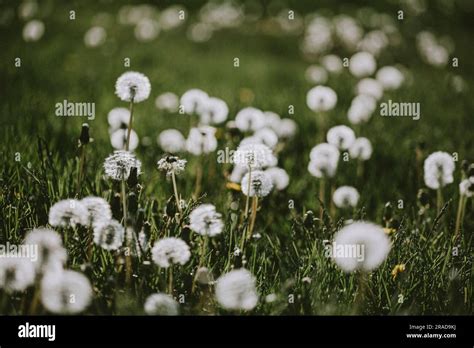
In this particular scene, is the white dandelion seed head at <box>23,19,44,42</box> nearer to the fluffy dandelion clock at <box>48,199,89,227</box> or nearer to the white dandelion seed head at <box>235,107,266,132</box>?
the white dandelion seed head at <box>235,107,266,132</box>

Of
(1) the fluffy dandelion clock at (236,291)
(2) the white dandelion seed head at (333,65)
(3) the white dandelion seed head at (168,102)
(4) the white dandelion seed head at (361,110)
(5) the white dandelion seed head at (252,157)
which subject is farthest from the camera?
(2) the white dandelion seed head at (333,65)

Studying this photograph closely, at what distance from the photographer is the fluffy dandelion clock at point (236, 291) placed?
1.47 meters

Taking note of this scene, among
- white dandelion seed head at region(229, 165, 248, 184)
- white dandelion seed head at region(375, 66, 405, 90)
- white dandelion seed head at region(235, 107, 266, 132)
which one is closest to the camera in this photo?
white dandelion seed head at region(229, 165, 248, 184)

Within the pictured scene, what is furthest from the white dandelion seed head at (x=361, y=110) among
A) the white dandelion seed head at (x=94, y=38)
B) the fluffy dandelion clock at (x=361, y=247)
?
the white dandelion seed head at (x=94, y=38)

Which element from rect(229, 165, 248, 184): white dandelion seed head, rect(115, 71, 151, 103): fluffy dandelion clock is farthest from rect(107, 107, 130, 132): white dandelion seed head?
rect(229, 165, 248, 184): white dandelion seed head

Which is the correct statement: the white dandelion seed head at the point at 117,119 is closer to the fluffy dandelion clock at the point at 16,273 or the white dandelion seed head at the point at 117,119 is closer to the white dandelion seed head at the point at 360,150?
the fluffy dandelion clock at the point at 16,273

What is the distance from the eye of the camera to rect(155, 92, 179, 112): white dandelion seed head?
3.14 meters

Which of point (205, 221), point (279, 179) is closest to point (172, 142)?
point (279, 179)

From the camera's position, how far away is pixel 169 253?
1.53m

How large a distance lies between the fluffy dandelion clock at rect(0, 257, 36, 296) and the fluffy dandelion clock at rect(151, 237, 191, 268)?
317 mm

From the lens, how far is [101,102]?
10.4 ft

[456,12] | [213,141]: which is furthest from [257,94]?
[456,12]

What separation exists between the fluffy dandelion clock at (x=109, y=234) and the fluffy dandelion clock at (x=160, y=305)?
181 millimetres
